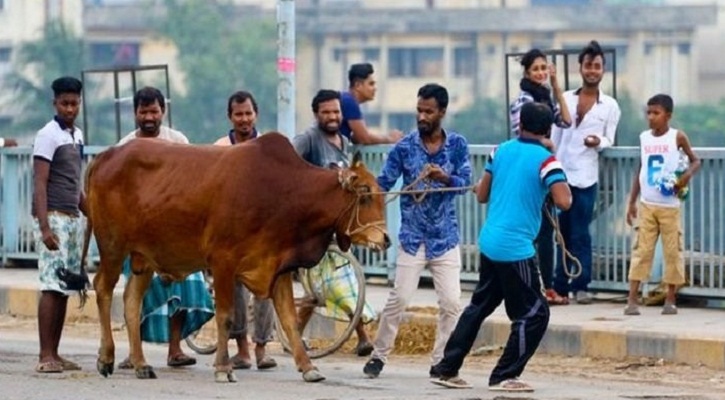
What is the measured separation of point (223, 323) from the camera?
13.8 m

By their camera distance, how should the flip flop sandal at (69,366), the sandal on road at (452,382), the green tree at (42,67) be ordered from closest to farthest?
1. the sandal on road at (452,382)
2. the flip flop sandal at (69,366)
3. the green tree at (42,67)

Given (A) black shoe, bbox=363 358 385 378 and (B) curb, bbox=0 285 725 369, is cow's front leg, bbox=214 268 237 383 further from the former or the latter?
(B) curb, bbox=0 285 725 369

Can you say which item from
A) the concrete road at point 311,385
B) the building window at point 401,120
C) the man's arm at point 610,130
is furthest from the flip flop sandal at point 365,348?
the building window at point 401,120

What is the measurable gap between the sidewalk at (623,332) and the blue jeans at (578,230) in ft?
0.83

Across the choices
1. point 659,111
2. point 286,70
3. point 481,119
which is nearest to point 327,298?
point 659,111

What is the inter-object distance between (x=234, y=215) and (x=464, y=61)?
3308 inches

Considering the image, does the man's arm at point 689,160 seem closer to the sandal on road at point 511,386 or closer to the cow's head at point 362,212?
the cow's head at point 362,212

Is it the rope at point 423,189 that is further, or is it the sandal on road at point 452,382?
the rope at point 423,189

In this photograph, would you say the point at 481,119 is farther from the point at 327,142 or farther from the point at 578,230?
the point at 327,142

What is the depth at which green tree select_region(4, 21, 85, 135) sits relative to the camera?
8500cm

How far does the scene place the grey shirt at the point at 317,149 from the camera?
15.1 m

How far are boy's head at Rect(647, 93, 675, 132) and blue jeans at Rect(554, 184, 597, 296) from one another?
945 millimetres

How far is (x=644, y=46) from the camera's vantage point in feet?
320

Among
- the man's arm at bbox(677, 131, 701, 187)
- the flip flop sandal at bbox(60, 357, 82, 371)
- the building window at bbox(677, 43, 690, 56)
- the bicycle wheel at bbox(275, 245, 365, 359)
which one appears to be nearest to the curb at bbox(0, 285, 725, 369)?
the bicycle wheel at bbox(275, 245, 365, 359)
